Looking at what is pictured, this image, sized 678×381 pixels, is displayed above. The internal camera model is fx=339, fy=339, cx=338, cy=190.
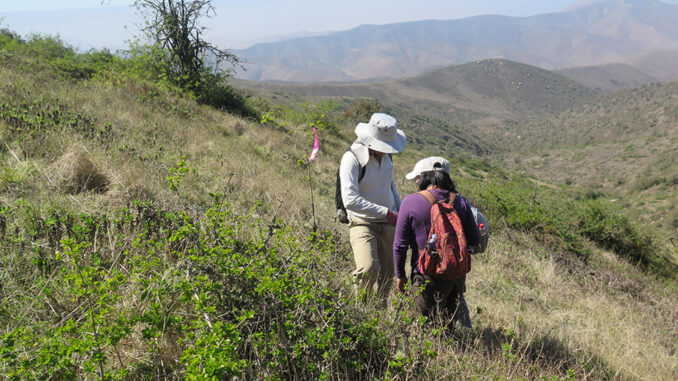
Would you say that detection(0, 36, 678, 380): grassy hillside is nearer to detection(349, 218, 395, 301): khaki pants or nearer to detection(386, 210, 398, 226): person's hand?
detection(349, 218, 395, 301): khaki pants

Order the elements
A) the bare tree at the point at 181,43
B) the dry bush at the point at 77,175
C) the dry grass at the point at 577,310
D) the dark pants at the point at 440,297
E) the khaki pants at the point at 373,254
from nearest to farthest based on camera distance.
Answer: the dark pants at the point at 440,297 < the khaki pants at the point at 373,254 < the dry grass at the point at 577,310 < the dry bush at the point at 77,175 < the bare tree at the point at 181,43

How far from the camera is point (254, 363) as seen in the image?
1.63 meters

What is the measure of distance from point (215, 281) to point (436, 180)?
171 cm

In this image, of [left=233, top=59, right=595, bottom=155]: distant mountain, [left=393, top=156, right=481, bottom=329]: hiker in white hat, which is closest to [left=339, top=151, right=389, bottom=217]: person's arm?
[left=393, top=156, right=481, bottom=329]: hiker in white hat

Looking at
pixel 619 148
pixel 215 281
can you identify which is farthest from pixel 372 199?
pixel 619 148

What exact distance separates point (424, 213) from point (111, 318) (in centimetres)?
210

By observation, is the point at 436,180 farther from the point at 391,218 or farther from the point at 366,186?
the point at 366,186

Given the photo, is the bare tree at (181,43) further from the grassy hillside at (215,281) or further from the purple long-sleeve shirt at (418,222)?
the purple long-sleeve shirt at (418,222)

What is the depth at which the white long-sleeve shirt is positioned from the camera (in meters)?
2.82

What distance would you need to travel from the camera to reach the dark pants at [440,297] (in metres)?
2.59

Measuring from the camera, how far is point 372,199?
9.89 ft

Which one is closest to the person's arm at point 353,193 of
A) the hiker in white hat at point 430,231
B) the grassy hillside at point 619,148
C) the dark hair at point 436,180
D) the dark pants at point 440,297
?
the hiker in white hat at point 430,231

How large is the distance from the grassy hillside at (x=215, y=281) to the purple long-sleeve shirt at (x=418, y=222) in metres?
0.47

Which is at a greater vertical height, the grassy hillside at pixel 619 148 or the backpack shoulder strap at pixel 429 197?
the backpack shoulder strap at pixel 429 197
